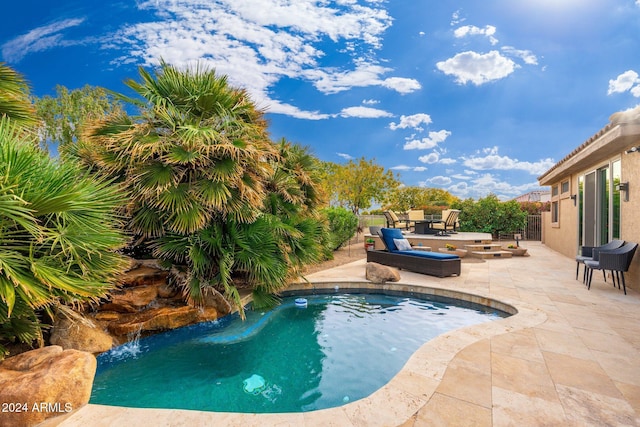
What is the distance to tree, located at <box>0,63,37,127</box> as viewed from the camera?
3.64 metres

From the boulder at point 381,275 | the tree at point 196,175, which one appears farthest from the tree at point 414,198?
the tree at point 196,175

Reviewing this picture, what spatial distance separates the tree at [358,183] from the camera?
2875cm

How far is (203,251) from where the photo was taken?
5605 mm

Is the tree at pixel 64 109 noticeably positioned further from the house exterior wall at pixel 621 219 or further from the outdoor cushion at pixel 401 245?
the house exterior wall at pixel 621 219

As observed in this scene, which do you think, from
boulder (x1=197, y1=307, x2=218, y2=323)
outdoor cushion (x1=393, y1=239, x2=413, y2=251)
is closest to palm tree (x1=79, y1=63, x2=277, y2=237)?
boulder (x1=197, y1=307, x2=218, y2=323)

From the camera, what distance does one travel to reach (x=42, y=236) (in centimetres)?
306

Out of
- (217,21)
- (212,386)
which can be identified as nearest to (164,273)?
(212,386)

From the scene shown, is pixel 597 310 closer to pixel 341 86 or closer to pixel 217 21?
pixel 217 21

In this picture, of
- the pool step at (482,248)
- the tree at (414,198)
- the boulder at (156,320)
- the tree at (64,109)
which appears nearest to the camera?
the boulder at (156,320)

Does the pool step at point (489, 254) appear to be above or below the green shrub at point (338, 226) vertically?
below

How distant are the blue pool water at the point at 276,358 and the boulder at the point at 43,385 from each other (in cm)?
82

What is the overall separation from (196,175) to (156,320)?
257cm

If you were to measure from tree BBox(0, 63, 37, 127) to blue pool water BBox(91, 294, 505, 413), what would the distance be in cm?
338

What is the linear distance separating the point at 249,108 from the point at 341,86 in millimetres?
16619
